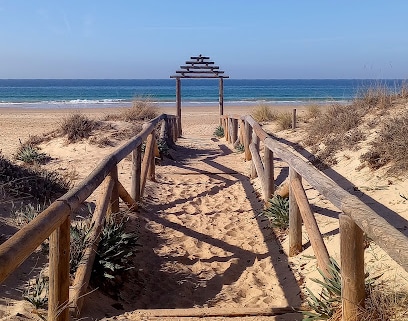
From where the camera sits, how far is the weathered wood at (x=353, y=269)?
323 centimetres

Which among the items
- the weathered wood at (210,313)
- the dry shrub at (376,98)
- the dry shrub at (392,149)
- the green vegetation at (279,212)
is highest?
the dry shrub at (376,98)

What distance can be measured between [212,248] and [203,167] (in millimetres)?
5003

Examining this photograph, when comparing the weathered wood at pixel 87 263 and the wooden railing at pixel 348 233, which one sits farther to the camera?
the weathered wood at pixel 87 263

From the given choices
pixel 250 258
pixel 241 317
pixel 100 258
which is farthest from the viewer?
pixel 250 258

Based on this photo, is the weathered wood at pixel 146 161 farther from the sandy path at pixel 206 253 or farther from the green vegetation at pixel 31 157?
the green vegetation at pixel 31 157

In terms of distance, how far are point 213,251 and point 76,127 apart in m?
7.91

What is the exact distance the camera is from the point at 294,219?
5441 millimetres

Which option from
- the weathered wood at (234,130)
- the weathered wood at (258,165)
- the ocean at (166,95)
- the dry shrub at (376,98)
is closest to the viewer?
the weathered wood at (258,165)

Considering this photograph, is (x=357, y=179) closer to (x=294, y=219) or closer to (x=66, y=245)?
(x=294, y=219)

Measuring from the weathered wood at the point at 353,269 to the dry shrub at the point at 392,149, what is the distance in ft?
11.7

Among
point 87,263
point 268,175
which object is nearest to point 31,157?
point 268,175

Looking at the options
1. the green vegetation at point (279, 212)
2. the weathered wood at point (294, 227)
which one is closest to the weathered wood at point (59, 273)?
the weathered wood at point (294, 227)

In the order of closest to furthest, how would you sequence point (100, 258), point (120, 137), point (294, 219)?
point (100, 258) → point (294, 219) → point (120, 137)

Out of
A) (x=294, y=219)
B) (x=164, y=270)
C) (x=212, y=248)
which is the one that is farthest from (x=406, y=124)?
(x=164, y=270)
